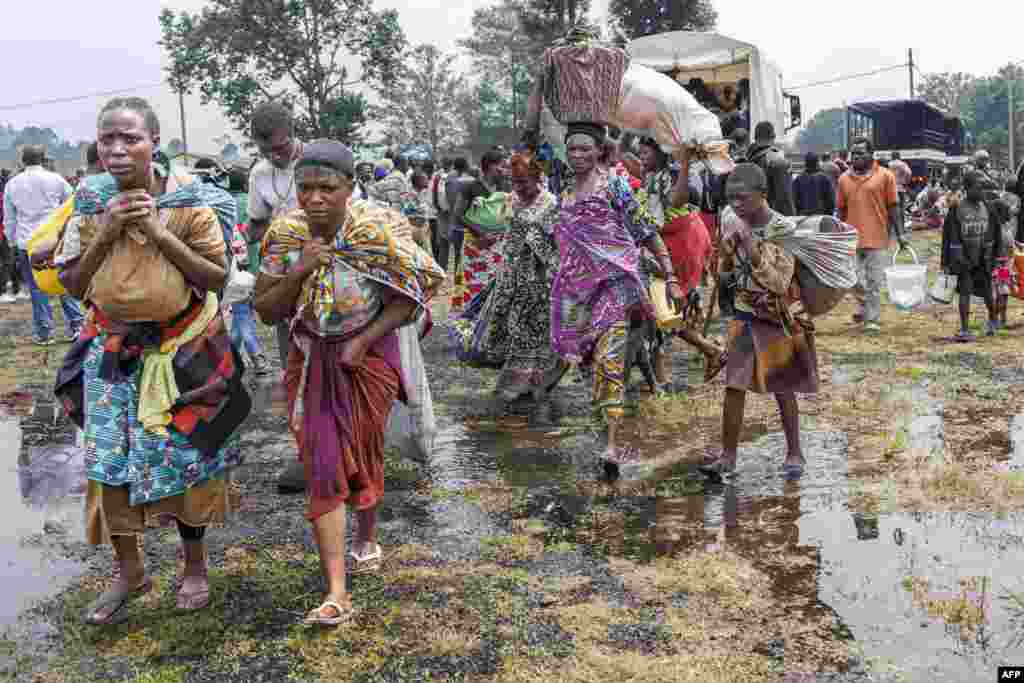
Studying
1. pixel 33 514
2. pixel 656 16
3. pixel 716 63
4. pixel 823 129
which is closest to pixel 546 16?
pixel 656 16

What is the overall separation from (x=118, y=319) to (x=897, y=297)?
907 centimetres

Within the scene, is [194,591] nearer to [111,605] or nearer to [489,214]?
[111,605]

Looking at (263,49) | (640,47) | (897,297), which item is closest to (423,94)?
(263,49)

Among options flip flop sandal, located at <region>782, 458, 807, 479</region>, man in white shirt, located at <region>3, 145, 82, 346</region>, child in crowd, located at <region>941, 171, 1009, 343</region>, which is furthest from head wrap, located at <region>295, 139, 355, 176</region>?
man in white shirt, located at <region>3, 145, 82, 346</region>

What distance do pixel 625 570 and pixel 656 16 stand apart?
132ft

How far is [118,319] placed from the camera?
3564 mm

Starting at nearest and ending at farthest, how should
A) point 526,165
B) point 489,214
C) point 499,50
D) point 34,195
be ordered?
point 526,165
point 489,214
point 34,195
point 499,50

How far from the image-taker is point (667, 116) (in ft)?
19.7

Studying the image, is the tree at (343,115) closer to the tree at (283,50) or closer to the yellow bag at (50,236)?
the tree at (283,50)

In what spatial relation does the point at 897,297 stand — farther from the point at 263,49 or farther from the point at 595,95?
the point at 263,49

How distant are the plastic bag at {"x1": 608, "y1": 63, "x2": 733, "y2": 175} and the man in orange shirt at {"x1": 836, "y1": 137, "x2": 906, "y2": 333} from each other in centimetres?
478

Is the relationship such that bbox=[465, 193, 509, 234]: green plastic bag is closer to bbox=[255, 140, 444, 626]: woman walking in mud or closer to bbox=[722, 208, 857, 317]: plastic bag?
bbox=[722, 208, 857, 317]: plastic bag

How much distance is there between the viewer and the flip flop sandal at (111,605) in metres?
3.76

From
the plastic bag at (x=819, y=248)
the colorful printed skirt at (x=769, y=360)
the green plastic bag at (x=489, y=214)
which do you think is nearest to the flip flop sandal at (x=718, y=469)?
the colorful printed skirt at (x=769, y=360)
